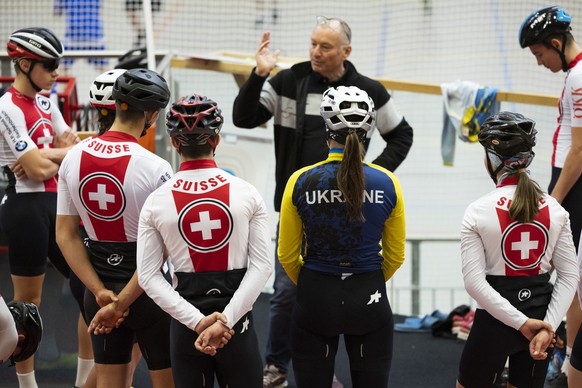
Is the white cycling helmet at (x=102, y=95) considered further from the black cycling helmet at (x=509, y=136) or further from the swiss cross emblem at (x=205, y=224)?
the black cycling helmet at (x=509, y=136)

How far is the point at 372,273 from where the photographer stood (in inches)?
143

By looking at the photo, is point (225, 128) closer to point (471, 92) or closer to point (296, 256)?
point (471, 92)

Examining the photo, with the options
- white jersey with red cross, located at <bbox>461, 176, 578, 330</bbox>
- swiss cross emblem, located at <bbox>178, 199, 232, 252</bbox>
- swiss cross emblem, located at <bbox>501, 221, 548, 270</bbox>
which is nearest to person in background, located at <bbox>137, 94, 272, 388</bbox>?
swiss cross emblem, located at <bbox>178, 199, 232, 252</bbox>

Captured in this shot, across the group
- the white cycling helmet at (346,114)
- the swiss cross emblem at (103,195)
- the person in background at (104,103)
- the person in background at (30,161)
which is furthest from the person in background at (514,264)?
the person in background at (30,161)

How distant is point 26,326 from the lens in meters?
3.17

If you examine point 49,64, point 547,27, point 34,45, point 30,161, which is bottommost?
point 30,161

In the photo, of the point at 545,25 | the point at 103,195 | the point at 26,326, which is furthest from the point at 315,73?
the point at 26,326

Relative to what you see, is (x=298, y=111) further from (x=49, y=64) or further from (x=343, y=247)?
(x=343, y=247)

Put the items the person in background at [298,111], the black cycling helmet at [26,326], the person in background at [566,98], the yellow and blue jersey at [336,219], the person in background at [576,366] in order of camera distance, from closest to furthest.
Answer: the black cycling helmet at [26,326] < the yellow and blue jersey at [336,219] < the person in background at [576,366] < the person in background at [566,98] < the person in background at [298,111]

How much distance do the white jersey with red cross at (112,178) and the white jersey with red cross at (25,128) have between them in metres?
1.06

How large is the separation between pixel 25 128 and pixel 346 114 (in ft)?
6.37

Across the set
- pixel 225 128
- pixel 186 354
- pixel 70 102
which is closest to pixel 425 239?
pixel 225 128

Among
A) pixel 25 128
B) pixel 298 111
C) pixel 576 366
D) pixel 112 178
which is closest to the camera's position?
pixel 112 178

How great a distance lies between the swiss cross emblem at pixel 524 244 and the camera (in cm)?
354
